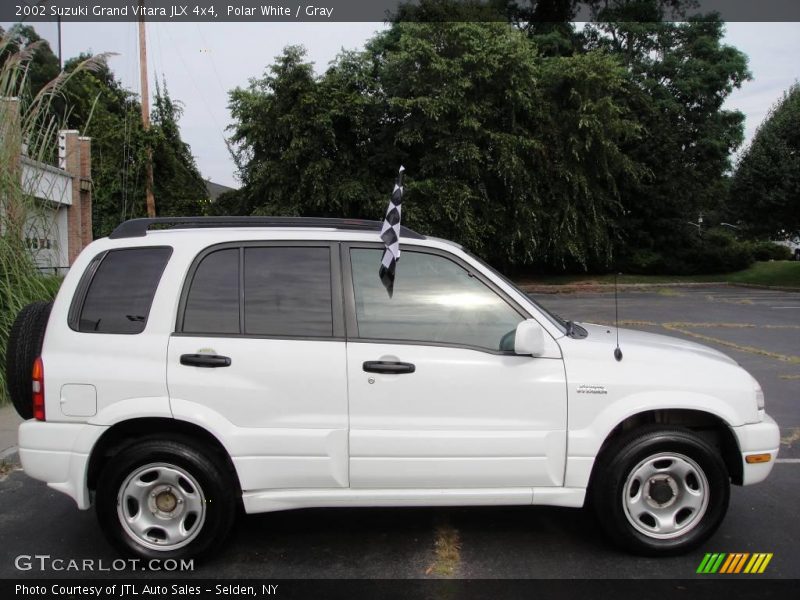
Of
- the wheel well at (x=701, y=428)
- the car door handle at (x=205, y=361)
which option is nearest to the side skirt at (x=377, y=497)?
the wheel well at (x=701, y=428)

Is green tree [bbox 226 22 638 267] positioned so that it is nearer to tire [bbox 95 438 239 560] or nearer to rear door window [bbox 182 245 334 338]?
rear door window [bbox 182 245 334 338]

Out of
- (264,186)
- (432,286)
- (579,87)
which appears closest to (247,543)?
(432,286)

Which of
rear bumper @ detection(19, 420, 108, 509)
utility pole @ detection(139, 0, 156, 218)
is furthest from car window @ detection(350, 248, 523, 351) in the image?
utility pole @ detection(139, 0, 156, 218)

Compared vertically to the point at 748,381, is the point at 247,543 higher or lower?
lower

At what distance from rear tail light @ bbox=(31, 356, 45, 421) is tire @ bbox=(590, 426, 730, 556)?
3.10m

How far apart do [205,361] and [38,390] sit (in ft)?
3.09

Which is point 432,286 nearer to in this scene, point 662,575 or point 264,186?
point 662,575

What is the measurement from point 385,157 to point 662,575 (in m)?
23.4

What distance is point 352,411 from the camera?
137 inches

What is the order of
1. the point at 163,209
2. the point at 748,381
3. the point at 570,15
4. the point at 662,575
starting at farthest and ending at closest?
the point at 570,15 < the point at 163,209 < the point at 748,381 < the point at 662,575

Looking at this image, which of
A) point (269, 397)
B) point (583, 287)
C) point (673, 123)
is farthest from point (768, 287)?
point (269, 397)

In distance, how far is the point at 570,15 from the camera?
3531 cm

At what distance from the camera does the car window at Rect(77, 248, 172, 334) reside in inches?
141

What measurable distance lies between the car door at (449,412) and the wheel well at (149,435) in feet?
2.55
